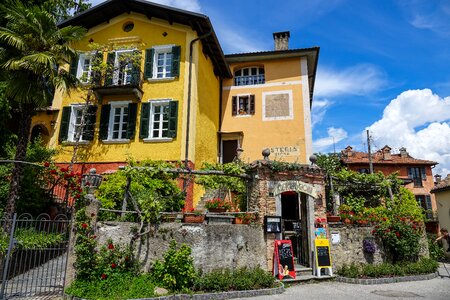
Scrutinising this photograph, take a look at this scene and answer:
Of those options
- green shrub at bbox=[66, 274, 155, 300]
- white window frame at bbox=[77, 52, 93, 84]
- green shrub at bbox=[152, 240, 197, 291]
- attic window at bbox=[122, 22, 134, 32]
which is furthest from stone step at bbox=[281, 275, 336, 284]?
attic window at bbox=[122, 22, 134, 32]

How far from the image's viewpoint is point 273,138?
1800 cm

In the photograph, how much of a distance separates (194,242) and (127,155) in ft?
24.5

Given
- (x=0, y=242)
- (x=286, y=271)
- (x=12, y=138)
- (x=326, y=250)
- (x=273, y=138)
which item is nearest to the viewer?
(x=0, y=242)

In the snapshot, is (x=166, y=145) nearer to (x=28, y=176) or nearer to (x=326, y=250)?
(x=28, y=176)

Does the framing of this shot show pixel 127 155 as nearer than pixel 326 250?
No

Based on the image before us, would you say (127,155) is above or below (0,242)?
above

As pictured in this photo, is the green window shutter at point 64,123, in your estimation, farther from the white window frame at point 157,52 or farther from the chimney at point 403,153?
the chimney at point 403,153

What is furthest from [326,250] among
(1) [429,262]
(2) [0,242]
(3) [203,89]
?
(3) [203,89]

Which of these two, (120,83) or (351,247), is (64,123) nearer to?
(120,83)

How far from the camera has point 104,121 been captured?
15.0 metres

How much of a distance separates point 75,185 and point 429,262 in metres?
11.9

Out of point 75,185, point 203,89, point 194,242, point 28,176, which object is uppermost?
point 203,89

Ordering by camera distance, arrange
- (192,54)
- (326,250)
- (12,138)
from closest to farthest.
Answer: (326,250) < (12,138) < (192,54)

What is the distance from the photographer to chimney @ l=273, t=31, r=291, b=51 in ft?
66.4
